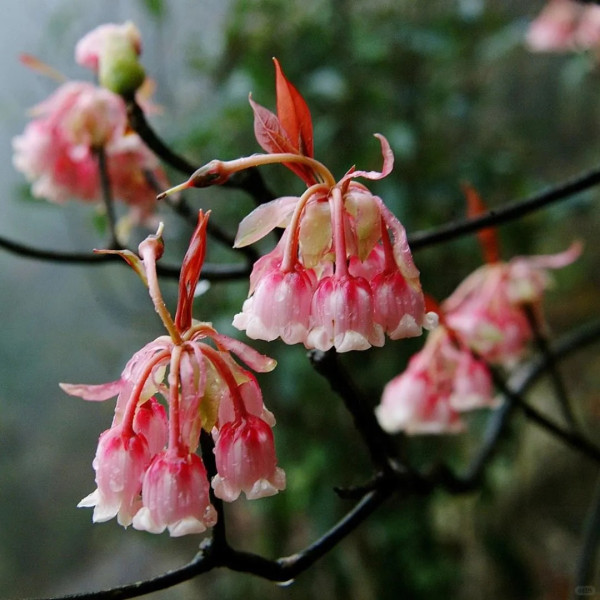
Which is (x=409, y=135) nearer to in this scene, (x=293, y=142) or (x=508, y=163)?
(x=508, y=163)

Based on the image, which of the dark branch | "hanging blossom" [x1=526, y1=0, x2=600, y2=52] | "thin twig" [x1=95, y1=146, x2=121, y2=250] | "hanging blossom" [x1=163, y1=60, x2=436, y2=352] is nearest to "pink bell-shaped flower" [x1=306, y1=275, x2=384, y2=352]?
"hanging blossom" [x1=163, y1=60, x2=436, y2=352]

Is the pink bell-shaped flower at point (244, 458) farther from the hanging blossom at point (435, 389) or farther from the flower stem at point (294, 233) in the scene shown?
the hanging blossom at point (435, 389)

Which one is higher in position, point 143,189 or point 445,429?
point 143,189

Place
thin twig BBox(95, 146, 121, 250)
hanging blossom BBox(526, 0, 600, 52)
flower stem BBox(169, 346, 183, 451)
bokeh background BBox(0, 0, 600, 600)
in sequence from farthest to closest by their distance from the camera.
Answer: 1. hanging blossom BBox(526, 0, 600, 52)
2. bokeh background BBox(0, 0, 600, 600)
3. thin twig BBox(95, 146, 121, 250)
4. flower stem BBox(169, 346, 183, 451)

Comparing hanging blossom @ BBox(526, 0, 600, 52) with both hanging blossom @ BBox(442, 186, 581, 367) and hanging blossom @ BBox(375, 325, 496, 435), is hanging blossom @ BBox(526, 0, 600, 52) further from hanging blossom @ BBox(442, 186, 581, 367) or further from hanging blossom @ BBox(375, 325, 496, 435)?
hanging blossom @ BBox(375, 325, 496, 435)

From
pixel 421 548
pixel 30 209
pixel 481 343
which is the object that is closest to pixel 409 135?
pixel 481 343

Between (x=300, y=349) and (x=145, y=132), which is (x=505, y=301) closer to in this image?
(x=145, y=132)

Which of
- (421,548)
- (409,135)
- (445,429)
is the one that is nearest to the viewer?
(445,429)

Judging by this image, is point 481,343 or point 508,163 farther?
point 508,163
